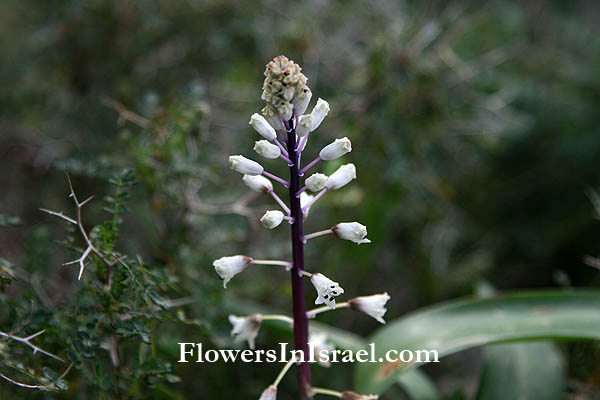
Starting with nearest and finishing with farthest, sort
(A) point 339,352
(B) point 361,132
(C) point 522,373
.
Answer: (A) point 339,352 → (C) point 522,373 → (B) point 361,132

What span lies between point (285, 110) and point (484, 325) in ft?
Result: 2.33

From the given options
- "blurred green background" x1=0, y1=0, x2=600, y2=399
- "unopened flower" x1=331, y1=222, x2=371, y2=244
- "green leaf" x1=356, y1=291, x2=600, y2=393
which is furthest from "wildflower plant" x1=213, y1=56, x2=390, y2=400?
"blurred green background" x1=0, y1=0, x2=600, y2=399

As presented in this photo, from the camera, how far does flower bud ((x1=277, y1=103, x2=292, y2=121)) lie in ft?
2.46

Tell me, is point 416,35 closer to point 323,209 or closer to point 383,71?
point 383,71

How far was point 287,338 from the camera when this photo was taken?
136 centimetres

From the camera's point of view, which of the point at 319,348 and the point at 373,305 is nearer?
the point at 373,305

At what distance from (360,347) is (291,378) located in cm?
22

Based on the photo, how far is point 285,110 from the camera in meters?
0.75

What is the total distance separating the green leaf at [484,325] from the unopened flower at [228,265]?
0.42m

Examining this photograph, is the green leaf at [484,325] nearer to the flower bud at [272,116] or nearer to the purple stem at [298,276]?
Result: the purple stem at [298,276]

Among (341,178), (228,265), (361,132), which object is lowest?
(228,265)

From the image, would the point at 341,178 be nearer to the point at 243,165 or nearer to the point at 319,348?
the point at 243,165

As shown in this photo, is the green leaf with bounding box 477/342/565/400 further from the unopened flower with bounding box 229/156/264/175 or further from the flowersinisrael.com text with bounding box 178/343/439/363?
the unopened flower with bounding box 229/156/264/175

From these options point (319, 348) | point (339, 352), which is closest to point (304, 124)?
point (319, 348)
